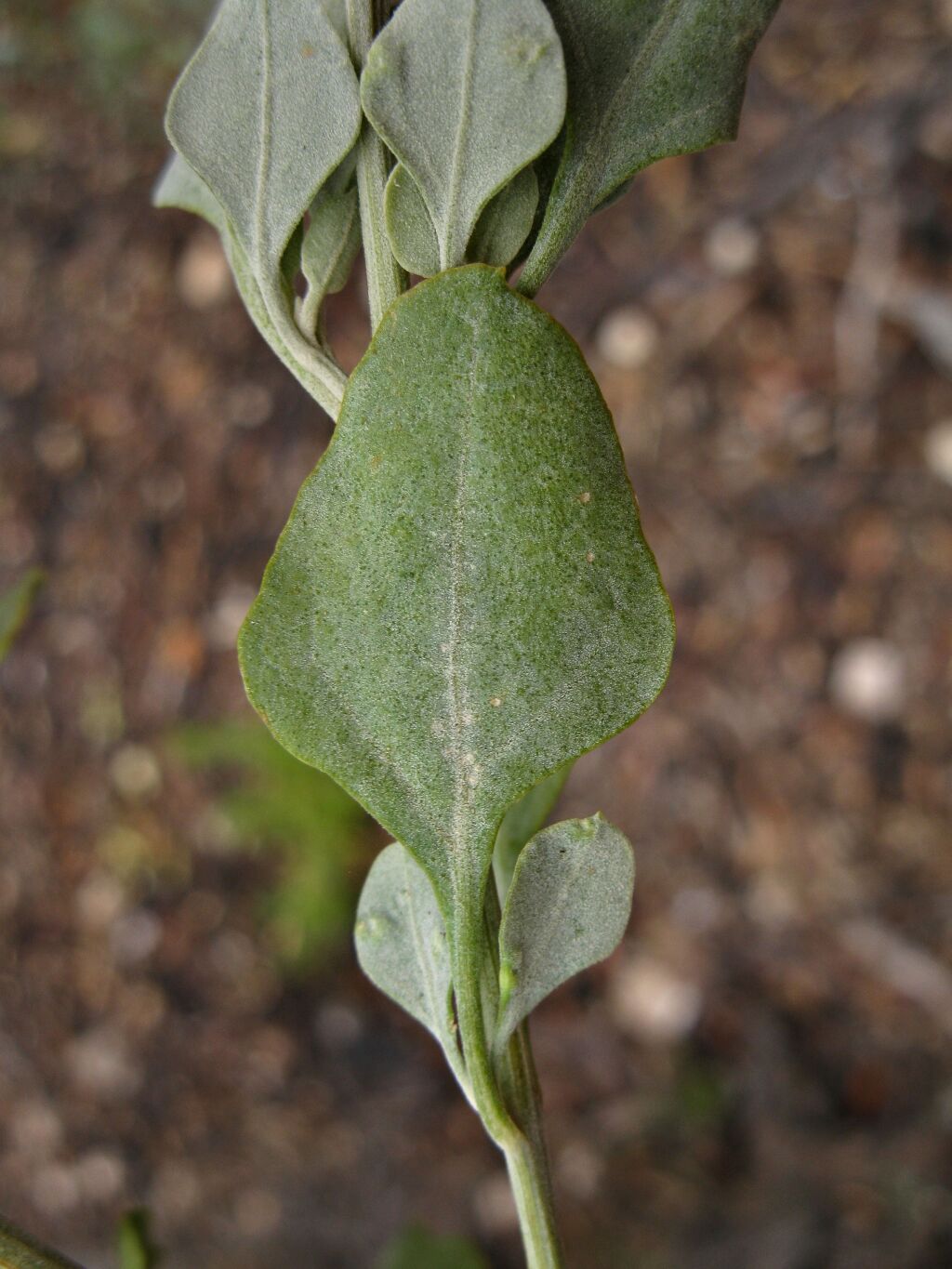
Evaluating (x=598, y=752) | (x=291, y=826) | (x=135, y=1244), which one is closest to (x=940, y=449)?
(x=598, y=752)

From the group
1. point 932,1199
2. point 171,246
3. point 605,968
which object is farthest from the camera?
point 171,246

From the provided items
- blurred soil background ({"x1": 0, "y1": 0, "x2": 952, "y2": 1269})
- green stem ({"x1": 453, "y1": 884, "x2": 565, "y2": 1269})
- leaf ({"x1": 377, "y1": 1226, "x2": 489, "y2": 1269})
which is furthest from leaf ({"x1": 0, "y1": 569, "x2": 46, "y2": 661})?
blurred soil background ({"x1": 0, "y1": 0, "x2": 952, "y2": 1269})

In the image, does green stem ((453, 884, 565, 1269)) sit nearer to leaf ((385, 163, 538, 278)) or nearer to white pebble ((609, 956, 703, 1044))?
leaf ((385, 163, 538, 278))

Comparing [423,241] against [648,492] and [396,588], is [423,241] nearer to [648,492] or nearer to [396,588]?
[396,588]

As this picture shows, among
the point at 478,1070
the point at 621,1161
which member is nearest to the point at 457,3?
the point at 478,1070

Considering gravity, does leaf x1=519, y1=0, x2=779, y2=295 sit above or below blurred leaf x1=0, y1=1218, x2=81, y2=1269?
above

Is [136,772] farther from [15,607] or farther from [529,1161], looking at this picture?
[529,1161]
